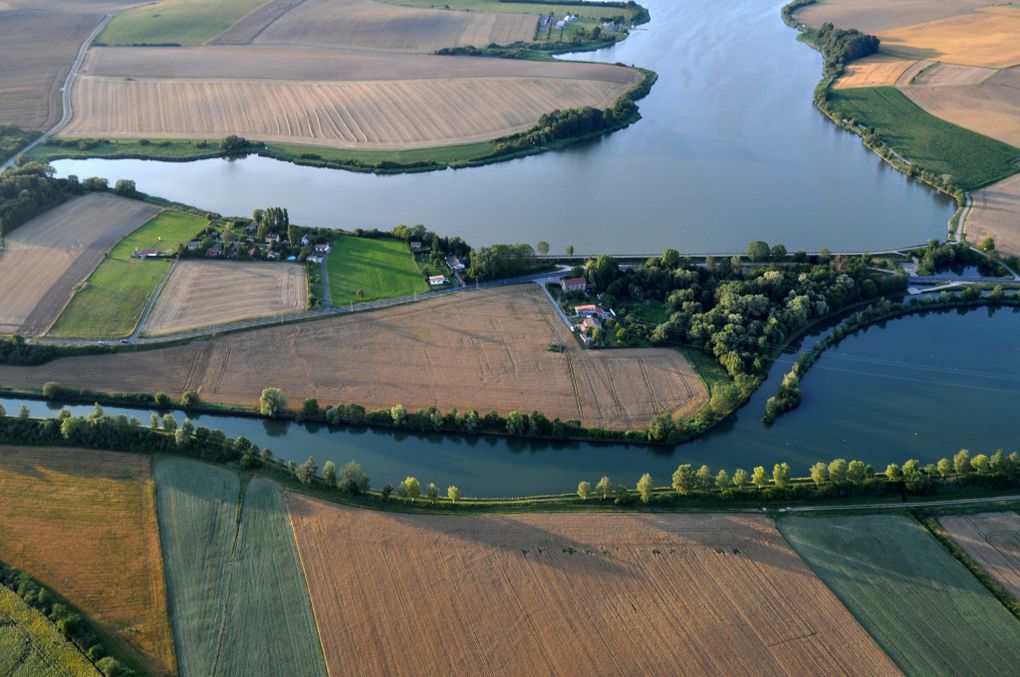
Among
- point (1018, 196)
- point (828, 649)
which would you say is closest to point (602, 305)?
point (828, 649)

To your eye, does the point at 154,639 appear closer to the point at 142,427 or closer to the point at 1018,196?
the point at 142,427

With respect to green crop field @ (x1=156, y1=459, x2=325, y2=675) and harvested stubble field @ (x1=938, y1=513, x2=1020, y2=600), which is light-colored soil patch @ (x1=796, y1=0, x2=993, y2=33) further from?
green crop field @ (x1=156, y1=459, x2=325, y2=675)

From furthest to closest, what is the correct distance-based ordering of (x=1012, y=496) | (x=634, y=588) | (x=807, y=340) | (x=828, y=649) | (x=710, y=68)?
(x=710, y=68) < (x=807, y=340) < (x=1012, y=496) < (x=634, y=588) < (x=828, y=649)

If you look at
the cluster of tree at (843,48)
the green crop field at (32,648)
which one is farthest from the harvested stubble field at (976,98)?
the green crop field at (32,648)

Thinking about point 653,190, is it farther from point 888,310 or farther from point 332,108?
point 332,108

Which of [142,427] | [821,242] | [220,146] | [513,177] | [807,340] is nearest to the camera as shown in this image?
[142,427]

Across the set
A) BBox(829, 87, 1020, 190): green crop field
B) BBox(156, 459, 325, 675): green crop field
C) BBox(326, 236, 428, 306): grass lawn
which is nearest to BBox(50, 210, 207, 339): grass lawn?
BBox(326, 236, 428, 306): grass lawn

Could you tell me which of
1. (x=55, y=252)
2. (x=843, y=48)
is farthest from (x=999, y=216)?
(x=55, y=252)
